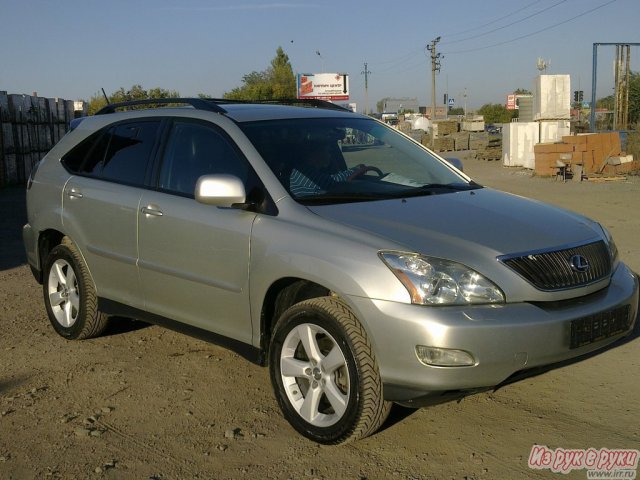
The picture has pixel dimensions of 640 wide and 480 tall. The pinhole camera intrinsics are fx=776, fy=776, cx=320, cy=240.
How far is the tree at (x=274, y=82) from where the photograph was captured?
61.8m

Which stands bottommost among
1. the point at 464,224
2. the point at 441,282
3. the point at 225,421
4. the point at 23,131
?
the point at 225,421

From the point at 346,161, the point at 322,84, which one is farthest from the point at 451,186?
the point at 322,84

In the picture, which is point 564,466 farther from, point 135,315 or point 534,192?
point 534,192

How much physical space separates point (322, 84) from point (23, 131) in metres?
40.1

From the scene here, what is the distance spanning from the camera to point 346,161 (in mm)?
5066

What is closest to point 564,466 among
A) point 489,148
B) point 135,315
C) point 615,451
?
point 615,451

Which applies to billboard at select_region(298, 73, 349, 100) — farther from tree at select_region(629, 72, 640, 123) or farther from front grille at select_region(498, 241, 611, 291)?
front grille at select_region(498, 241, 611, 291)

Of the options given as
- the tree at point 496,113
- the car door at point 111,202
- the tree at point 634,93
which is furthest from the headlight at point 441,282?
the tree at point 496,113

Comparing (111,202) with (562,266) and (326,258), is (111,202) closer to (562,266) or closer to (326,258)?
(326,258)

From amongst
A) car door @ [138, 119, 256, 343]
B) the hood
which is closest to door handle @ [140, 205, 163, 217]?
car door @ [138, 119, 256, 343]

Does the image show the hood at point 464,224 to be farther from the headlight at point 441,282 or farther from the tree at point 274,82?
the tree at point 274,82

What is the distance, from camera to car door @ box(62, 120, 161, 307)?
209 inches

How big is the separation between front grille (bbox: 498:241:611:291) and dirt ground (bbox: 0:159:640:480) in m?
0.83

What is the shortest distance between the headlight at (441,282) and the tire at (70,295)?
2.94 meters
